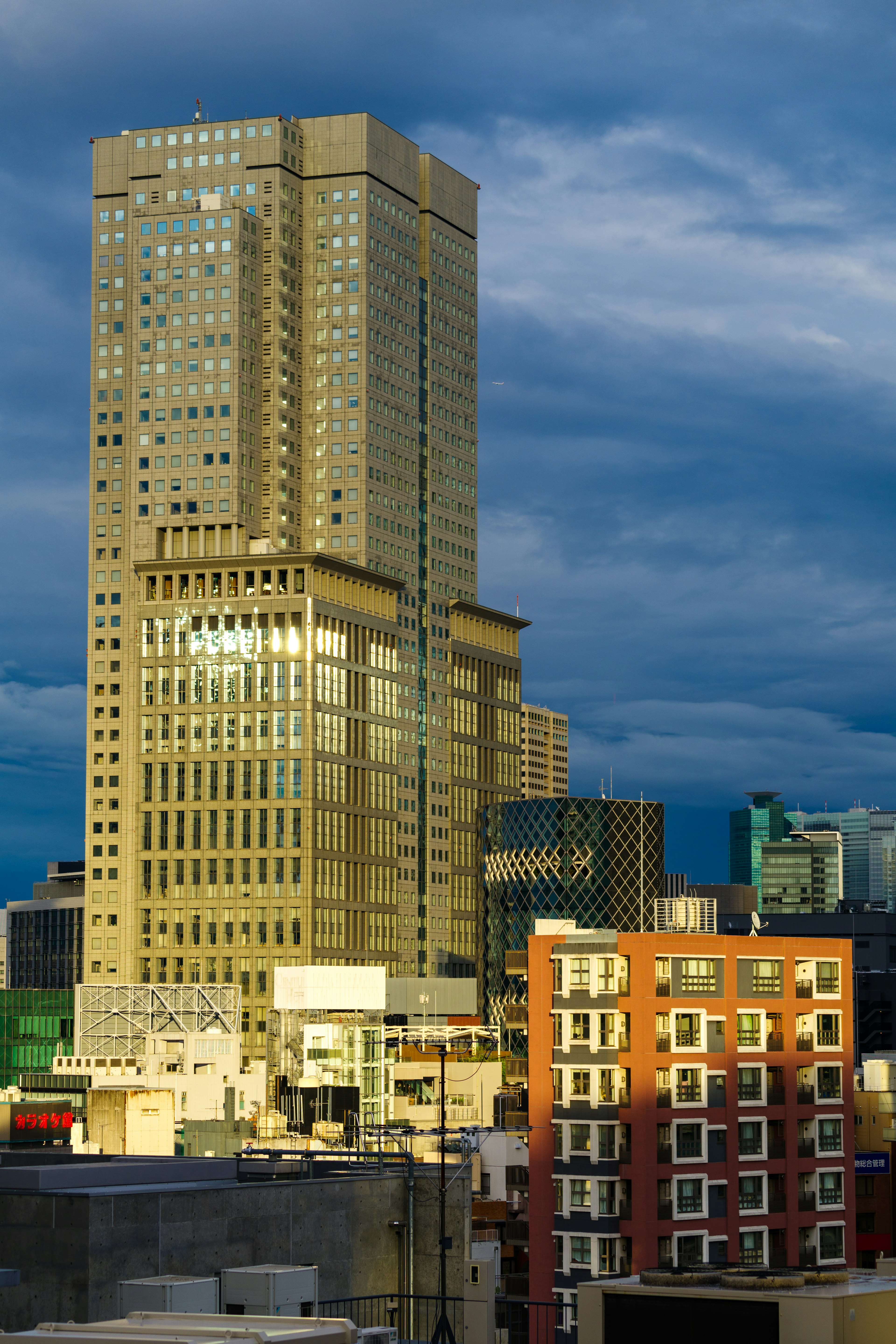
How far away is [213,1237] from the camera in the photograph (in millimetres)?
57688

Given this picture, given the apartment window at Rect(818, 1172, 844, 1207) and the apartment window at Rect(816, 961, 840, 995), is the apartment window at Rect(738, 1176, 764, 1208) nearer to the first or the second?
the apartment window at Rect(818, 1172, 844, 1207)

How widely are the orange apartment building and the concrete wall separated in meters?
82.5

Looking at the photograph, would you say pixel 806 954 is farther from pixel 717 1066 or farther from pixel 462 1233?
pixel 462 1233

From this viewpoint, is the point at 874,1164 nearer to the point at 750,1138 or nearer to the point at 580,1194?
the point at 750,1138

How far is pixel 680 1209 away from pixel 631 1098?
8.89m

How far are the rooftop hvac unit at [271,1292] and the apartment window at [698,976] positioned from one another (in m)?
106

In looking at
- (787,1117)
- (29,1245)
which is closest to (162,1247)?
(29,1245)

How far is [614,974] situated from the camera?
155625 millimetres

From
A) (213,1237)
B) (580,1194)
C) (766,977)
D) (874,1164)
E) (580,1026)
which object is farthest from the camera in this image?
(874,1164)

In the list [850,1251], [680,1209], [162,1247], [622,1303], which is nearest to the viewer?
[622,1303]

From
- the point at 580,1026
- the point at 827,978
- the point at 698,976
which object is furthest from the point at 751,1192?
the point at 827,978

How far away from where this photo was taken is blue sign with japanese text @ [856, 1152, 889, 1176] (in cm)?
18312

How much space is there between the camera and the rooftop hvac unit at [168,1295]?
5066 cm

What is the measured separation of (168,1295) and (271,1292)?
11.1 ft
